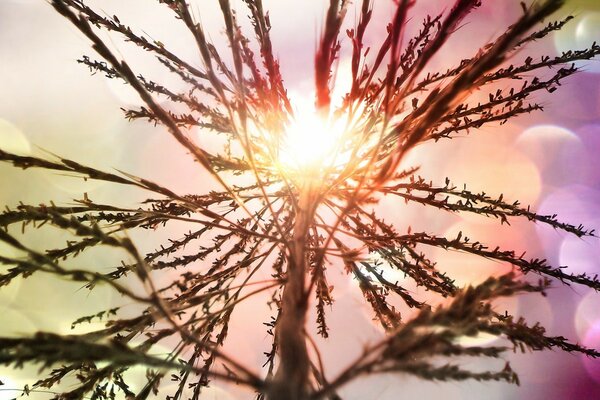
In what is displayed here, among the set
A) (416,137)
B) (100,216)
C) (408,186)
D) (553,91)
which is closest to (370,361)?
(416,137)

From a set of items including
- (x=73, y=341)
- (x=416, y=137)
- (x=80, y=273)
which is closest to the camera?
(x=73, y=341)

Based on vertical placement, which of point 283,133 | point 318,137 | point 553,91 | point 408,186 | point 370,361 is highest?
point 283,133

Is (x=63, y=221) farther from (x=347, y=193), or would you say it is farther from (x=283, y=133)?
(x=347, y=193)

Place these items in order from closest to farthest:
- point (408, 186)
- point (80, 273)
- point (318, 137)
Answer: point (80, 273)
point (318, 137)
point (408, 186)

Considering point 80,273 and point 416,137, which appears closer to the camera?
point 80,273

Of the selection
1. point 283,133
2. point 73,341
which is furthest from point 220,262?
point 73,341

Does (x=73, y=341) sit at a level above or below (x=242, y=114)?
below

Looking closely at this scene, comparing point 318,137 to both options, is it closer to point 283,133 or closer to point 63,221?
point 283,133

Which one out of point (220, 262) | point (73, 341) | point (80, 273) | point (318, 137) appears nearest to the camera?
point (73, 341)

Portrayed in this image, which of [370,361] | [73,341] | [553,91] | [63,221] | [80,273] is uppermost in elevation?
[553,91]
